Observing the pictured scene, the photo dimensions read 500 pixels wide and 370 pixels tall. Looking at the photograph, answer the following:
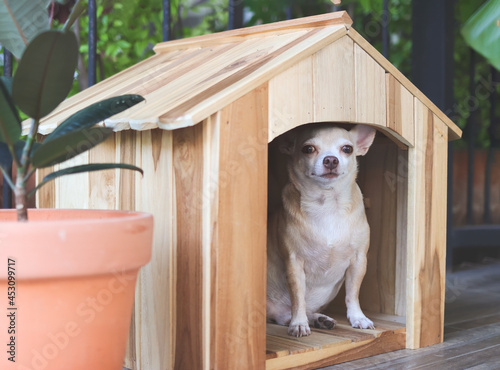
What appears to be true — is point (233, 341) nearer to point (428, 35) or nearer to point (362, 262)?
point (362, 262)

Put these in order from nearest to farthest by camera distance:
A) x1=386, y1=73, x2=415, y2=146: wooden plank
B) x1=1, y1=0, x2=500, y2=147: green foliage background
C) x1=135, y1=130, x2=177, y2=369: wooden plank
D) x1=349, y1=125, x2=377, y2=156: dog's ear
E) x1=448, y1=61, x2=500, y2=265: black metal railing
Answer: x1=135, y1=130, x2=177, y2=369: wooden plank, x1=386, y1=73, x2=415, y2=146: wooden plank, x1=349, y1=125, x2=377, y2=156: dog's ear, x1=1, y1=0, x2=500, y2=147: green foliage background, x1=448, y1=61, x2=500, y2=265: black metal railing

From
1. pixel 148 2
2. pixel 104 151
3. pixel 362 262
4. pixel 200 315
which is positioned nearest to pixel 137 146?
pixel 104 151

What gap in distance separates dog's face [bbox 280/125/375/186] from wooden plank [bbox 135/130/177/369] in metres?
0.54

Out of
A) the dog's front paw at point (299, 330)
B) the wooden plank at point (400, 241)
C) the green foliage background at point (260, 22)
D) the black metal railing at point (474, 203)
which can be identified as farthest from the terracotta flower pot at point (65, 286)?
the black metal railing at point (474, 203)

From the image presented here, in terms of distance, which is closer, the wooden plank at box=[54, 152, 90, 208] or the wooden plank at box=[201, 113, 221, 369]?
the wooden plank at box=[201, 113, 221, 369]

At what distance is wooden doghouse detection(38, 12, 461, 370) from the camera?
1.33m

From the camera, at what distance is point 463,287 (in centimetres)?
281

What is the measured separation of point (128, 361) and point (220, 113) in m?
0.66

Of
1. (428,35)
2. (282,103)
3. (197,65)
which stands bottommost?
(282,103)

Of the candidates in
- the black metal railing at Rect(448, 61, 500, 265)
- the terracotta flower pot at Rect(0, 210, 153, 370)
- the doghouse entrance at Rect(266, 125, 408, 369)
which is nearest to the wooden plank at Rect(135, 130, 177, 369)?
the terracotta flower pot at Rect(0, 210, 153, 370)

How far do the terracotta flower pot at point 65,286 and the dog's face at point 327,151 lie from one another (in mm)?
744

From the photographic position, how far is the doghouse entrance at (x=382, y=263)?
67.2 inches

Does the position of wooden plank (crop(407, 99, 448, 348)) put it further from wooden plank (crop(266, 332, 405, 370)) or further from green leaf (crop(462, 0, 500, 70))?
green leaf (crop(462, 0, 500, 70))

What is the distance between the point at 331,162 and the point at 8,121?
0.93 metres
